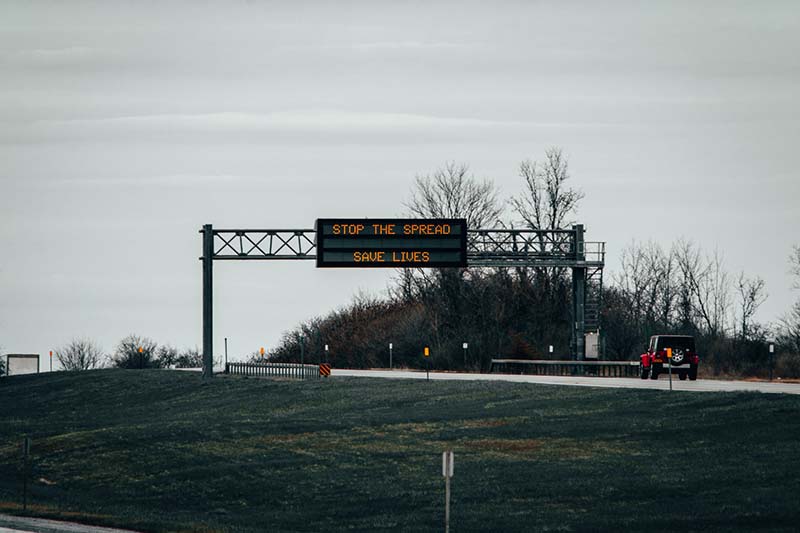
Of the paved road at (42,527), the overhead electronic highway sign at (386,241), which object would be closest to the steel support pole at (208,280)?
the overhead electronic highway sign at (386,241)

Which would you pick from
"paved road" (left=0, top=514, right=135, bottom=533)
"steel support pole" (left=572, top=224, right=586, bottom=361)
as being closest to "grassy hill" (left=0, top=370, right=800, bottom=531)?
"paved road" (left=0, top=514, right=135, bottom=533)

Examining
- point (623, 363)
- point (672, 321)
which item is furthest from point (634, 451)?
point (672, 321)

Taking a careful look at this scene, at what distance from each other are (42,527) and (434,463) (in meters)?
14.4

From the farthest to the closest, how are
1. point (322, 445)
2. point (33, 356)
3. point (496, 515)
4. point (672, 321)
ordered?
point (33, 356)
point (672, 321)
point (322, 445)
point (496, 515)

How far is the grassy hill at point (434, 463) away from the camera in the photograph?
1204 inches

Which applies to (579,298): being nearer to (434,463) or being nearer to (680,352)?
(680,352)

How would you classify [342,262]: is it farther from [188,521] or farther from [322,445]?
[188,521]

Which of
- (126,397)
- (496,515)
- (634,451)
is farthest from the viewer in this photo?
(126,397)

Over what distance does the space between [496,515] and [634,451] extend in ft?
29.7

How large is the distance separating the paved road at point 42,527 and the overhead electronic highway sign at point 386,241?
3654 centimetres

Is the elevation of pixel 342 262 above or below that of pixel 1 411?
above

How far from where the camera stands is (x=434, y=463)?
39.9 m

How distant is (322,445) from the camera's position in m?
45.2

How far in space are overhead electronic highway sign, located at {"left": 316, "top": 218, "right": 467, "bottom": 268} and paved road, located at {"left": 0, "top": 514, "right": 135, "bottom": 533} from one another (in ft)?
120
